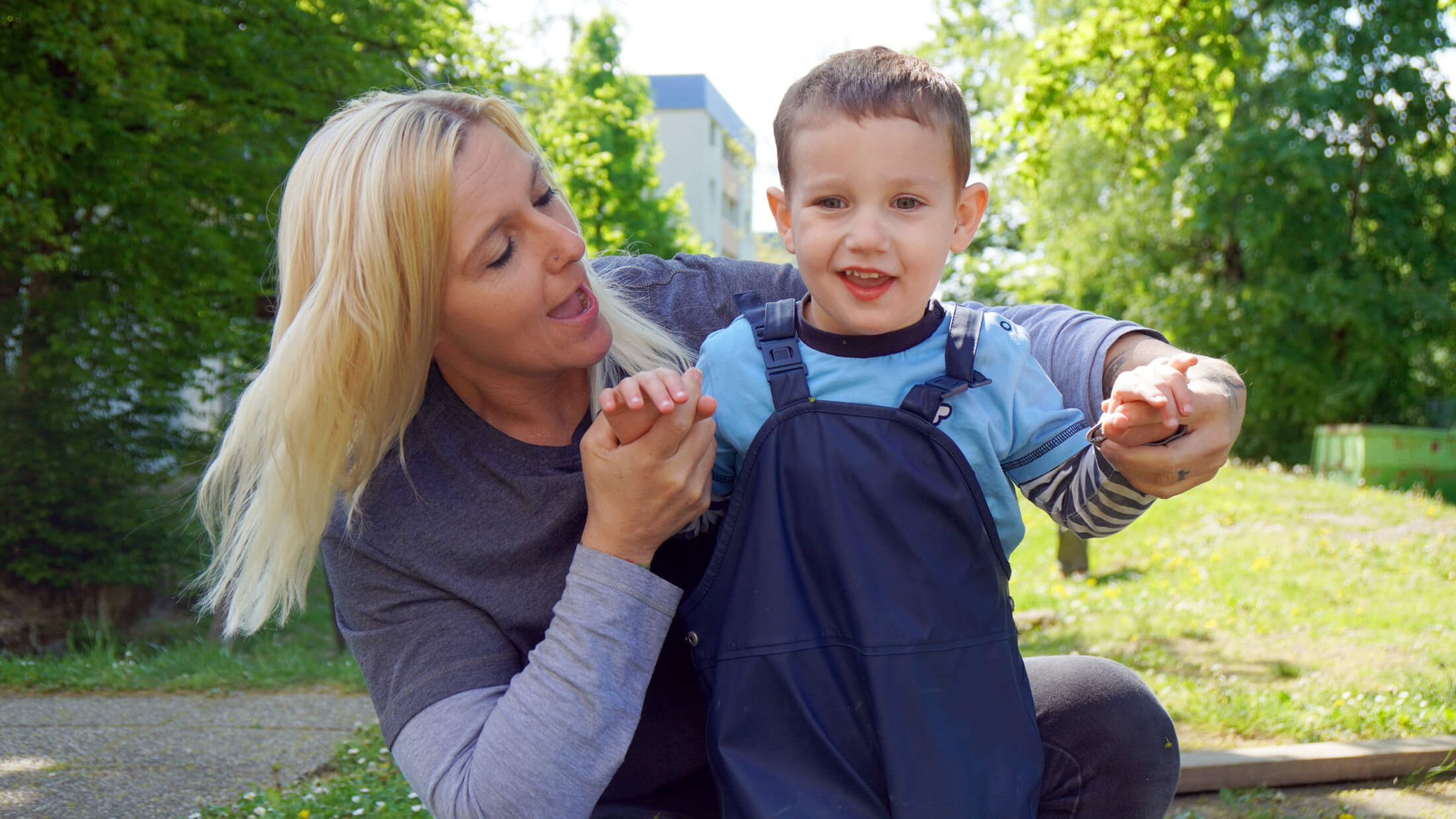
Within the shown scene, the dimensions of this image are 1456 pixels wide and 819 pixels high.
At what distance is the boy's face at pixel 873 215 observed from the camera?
1648mm

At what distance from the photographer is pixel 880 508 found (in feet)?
5.42

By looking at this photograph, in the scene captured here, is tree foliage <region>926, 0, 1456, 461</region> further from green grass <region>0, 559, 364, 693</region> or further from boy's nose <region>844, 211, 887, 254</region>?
boy's nose <region>844, 211, 887, 254</region>

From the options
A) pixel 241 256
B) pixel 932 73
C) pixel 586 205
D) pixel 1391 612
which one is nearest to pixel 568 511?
pixel 932 73

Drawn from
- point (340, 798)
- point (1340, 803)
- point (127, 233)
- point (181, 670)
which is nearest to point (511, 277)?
point (340, 798)

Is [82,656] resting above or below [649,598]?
below

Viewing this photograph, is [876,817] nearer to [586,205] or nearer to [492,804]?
[492,804]

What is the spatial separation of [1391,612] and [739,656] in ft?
17.3

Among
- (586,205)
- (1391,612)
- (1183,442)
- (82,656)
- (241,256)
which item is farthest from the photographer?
(586,205)

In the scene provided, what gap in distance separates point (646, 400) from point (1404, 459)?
42.5 ft

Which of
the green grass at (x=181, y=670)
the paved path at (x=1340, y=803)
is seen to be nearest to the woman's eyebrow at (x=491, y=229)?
the paved path at (x=1340, y=803)

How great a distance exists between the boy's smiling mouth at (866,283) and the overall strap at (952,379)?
5.1 inches

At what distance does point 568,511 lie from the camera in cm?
191

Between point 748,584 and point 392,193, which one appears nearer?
point 748,584

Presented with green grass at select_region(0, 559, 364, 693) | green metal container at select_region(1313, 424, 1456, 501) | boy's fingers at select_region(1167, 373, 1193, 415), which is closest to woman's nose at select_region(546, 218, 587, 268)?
boy's fingers at select_region(1167, 373, 1193, 415)
